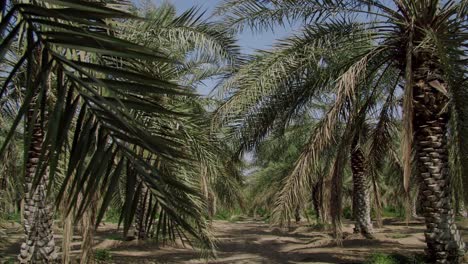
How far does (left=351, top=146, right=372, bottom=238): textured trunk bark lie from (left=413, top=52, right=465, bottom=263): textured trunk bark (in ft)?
28.4

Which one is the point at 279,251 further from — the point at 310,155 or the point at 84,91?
the point at 84,91

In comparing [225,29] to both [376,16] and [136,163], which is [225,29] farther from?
[136,163]

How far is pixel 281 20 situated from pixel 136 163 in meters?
8.16

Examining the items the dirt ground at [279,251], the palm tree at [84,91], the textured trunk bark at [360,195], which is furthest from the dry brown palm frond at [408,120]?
the textured trunk bark at [360,195]

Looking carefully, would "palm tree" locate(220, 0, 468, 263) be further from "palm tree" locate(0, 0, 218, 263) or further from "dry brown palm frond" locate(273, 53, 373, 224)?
"palm tree" locate(0, 0, 218, 263)

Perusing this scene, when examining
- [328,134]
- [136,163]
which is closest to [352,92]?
[328,134]

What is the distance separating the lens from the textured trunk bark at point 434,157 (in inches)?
361

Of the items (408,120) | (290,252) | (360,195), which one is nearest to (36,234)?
(408,120)

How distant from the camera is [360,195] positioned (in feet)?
61.2

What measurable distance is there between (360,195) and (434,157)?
954 cm

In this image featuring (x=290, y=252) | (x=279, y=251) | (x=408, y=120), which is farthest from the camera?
(x=279, y=251)

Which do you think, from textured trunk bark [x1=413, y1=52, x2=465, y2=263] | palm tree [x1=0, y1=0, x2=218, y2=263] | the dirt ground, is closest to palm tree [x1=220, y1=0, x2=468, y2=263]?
textured trunk bark [x1=413, y1=52, x2=465, y2=263]

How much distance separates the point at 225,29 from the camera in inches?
371

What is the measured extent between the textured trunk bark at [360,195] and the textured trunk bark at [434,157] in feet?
28.4
